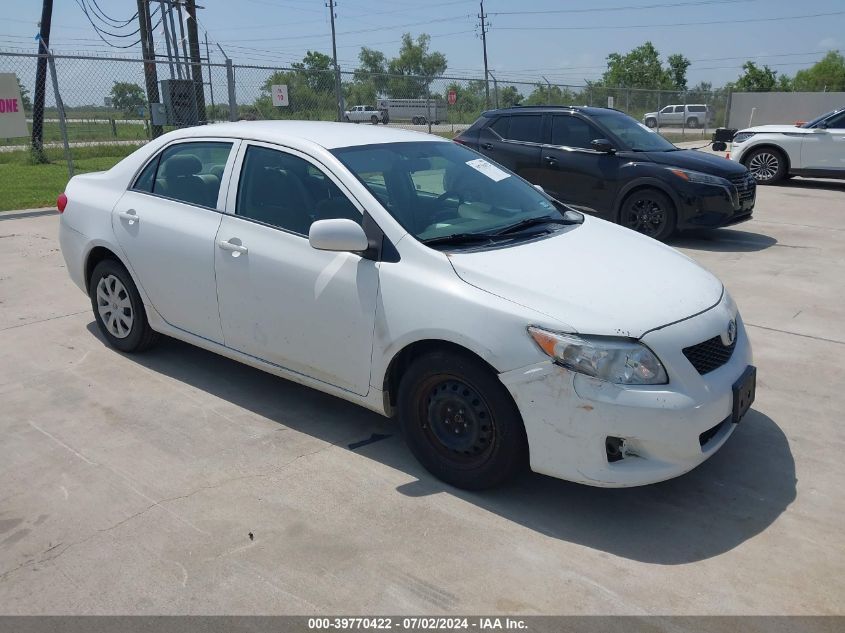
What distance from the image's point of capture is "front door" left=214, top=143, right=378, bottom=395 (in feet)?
12.3

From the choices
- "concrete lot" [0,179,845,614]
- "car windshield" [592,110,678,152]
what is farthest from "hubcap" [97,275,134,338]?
"car windshield" [592,110,678,152]

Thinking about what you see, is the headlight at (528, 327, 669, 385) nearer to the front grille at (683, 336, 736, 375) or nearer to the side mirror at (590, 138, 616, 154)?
the front grille at (683, 336, 736, 375)

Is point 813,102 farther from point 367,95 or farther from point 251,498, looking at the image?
point 251,498

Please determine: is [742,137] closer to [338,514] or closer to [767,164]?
[767,164]

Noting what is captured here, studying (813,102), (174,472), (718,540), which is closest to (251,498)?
(174,472)

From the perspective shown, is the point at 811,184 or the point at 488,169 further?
the point at 811,184

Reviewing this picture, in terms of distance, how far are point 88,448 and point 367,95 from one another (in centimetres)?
1821

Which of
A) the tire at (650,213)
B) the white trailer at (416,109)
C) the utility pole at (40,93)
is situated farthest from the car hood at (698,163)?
the utility pole at (40,93)

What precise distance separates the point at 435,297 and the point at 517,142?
7.42 meters

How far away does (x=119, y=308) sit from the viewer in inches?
205

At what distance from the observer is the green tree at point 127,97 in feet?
51.5

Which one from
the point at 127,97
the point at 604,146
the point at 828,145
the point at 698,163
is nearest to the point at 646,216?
the point at 698,163

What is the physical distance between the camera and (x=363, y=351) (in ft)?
12.2

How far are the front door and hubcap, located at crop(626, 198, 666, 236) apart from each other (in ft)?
20.4
